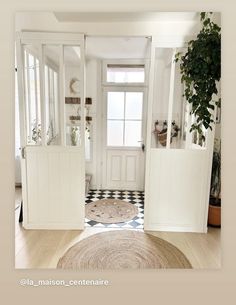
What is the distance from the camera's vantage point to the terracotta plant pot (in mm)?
1224

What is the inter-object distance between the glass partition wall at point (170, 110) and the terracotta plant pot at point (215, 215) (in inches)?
15.0

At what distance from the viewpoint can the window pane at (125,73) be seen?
2.59m

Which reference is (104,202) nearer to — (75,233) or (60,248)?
(75,233)

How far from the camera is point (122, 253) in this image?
1.27 metres

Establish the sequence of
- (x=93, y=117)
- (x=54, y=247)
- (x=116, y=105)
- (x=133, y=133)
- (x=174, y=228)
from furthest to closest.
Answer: (x=93, y=117) < (x=133, y=133) < (x=116, y=105) < (x=174, y=228) < (x=54, y=247)

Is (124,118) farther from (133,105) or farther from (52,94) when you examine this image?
(52,94)

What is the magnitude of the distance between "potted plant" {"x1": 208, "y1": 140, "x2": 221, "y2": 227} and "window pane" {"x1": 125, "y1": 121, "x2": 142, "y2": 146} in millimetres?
1519

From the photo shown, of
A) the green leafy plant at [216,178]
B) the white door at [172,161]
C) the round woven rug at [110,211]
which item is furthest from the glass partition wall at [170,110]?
the round woven rug at [110,211]

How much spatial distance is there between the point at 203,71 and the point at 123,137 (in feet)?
6.35

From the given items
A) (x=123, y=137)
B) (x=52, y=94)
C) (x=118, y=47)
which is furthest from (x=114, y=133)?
(x=52, y=94)

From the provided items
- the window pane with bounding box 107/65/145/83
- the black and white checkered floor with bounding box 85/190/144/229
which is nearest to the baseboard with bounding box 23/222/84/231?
the black and white checkered floor with bounding box 85/190/144/229

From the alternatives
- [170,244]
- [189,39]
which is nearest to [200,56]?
[189,39]

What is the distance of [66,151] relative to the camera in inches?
72.7

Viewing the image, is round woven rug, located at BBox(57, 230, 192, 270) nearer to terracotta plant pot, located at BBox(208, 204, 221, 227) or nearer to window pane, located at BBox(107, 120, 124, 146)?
terracotta plant pot, located at BBox(208, 204, 221, 227)
